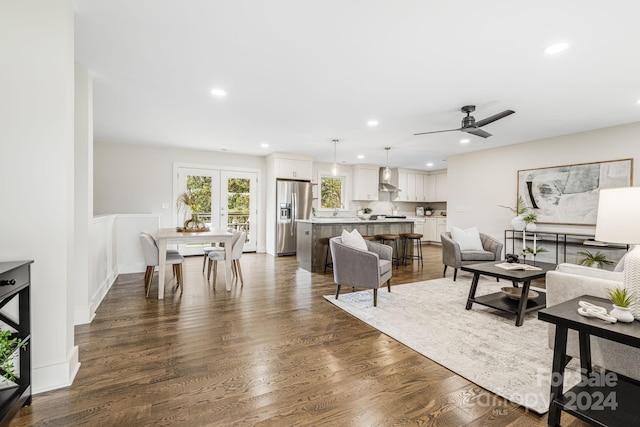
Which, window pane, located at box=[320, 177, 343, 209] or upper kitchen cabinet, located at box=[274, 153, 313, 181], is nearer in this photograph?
upper kitchen cabinet, located at box=[274, 153, 313, 181]

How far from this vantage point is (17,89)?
176cm

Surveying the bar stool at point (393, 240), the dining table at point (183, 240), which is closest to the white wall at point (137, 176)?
the dining table at point (183, 240)

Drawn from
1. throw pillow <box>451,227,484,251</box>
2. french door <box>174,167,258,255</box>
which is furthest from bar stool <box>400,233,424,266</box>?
french door <box>174,167,258,255</box>

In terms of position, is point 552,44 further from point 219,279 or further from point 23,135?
point 219,279

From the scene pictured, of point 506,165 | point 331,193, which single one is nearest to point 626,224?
point 506,165

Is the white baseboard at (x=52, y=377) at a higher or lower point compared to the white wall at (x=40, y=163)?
lower

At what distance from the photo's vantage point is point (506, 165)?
6129mm

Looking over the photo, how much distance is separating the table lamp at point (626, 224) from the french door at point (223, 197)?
652cm

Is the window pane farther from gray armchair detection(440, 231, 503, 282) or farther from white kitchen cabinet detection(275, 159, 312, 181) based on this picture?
gray armchair detection(440, 231, 503, 282)

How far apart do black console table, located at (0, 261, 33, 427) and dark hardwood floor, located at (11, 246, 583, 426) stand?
0.13 meters

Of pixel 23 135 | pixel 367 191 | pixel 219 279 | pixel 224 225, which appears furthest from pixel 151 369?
pixel 367 191

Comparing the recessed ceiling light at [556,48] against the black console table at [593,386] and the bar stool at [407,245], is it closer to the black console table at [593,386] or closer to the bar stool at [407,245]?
the black console table at [593,386]

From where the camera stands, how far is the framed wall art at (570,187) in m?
4.63

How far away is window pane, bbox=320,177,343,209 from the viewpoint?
835cm
